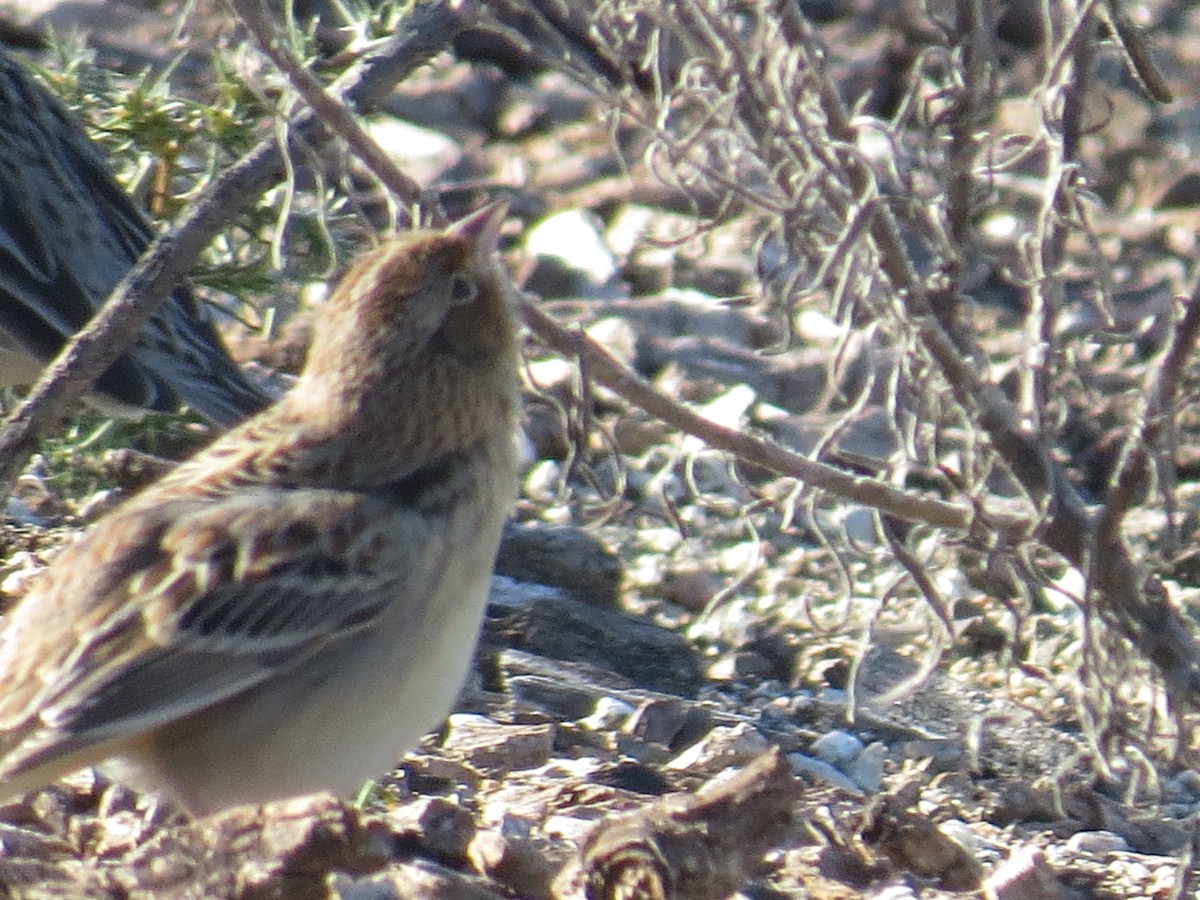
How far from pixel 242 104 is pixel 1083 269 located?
347 cm

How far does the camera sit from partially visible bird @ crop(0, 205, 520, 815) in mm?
4137

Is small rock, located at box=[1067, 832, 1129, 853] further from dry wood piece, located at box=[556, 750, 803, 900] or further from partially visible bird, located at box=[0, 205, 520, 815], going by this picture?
partially visible bird, located at box=[0, 205, 520, 815]

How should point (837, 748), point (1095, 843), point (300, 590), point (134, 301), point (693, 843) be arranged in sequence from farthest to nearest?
point (837, 748) → point (1095, 843) → point (134, 301) → point (300, 590) → point (693, 843)

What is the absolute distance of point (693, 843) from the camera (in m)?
4.20

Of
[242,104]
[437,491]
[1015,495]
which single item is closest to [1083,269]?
[1015,495]

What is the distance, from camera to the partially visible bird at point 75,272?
5785 mm

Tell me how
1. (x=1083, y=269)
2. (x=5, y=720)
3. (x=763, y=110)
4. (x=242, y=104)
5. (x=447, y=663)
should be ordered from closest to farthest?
1. (x=5, y=720)
2. (x=447, y=663)
3. (x=763, y=110)
4. (x=242, y=104)
5. (x=1083, y=269)

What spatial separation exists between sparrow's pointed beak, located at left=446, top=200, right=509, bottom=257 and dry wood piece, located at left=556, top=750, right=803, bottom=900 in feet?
3.89

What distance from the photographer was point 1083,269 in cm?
853

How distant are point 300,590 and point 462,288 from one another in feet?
2.55

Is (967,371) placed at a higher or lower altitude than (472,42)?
lower

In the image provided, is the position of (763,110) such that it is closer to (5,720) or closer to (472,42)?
(5,720)

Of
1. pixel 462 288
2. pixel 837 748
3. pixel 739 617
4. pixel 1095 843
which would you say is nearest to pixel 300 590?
pixel 462 288

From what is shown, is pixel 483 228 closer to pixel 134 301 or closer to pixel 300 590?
pixel 134 301
